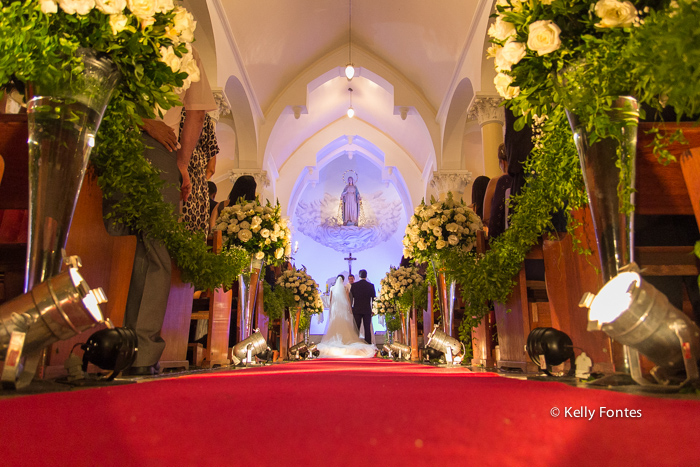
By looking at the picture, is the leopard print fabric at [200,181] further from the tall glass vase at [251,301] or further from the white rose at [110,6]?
the white rose at [110,6]

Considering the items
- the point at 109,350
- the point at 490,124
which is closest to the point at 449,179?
the point at 490,124

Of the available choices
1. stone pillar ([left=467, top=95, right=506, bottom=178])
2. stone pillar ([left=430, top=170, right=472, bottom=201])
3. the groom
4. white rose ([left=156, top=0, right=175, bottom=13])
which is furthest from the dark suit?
white rose ([left=156, top=0, right=175, bottom=13])

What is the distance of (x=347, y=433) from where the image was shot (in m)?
0.81

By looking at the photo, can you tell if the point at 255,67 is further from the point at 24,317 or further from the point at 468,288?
the point at 24,317

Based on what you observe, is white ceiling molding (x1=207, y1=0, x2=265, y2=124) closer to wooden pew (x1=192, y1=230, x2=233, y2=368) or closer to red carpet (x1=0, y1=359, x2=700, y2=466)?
wooden pew (x1=192, y1=230, x2=233, y2=368)

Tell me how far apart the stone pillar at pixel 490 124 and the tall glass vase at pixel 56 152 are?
7798mm

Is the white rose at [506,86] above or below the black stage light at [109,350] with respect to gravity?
above

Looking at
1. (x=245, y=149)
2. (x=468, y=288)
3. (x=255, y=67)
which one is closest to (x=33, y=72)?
(x=468, y=288)

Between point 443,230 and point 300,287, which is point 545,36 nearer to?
point 443,230

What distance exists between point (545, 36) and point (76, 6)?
1368 millimetres

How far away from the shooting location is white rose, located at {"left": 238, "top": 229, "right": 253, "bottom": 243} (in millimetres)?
4738

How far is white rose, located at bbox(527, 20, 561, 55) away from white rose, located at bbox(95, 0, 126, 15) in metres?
1.23

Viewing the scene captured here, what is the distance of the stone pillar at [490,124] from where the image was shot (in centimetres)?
882

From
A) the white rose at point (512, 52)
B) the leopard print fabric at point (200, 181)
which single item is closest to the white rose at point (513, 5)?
the white rose at point (512, 52)
